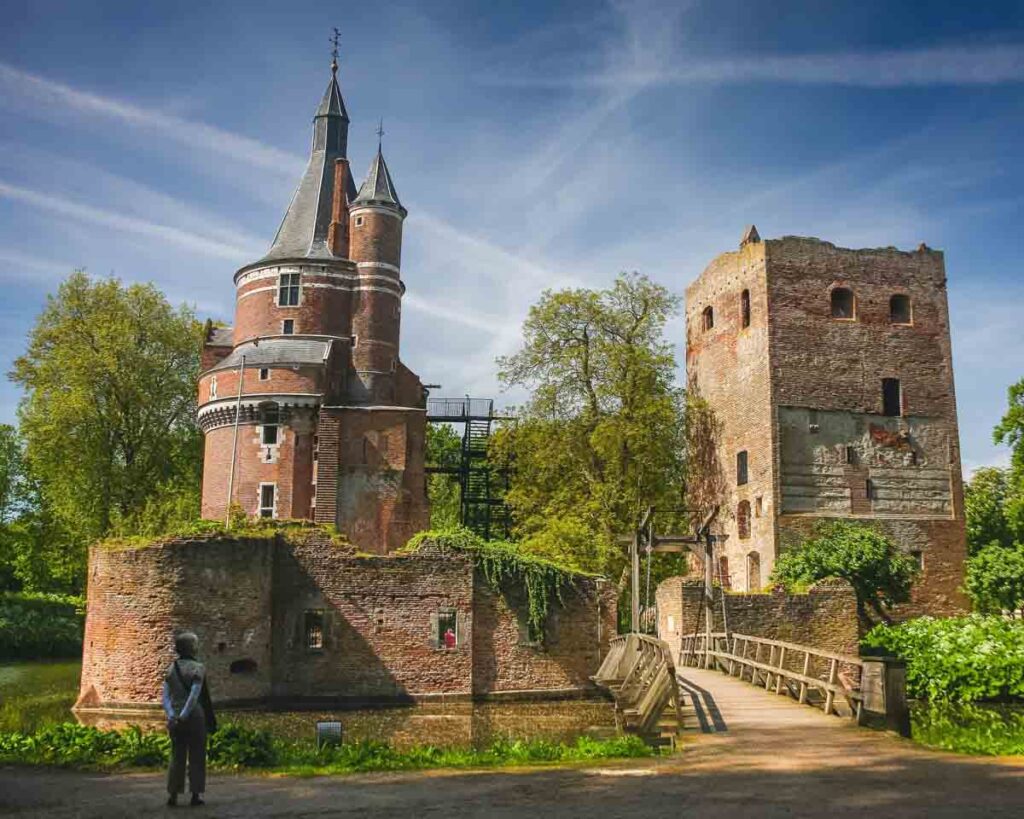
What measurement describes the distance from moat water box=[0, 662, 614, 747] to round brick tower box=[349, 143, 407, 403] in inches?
541

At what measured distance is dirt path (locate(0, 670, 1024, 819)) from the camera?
893 cm

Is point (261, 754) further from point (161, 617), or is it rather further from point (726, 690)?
point (161, 617)

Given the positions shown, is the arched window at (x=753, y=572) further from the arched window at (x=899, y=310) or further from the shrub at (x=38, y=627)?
the shrub at (x=38, y=627)

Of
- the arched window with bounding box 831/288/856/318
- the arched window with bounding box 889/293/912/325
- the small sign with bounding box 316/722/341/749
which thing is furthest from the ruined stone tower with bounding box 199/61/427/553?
the small sign with bounding box 316/722/341/749

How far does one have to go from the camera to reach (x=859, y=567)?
31062mm

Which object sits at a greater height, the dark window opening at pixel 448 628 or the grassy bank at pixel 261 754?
the dark window opening at pixel 448 628

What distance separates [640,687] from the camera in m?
16.3

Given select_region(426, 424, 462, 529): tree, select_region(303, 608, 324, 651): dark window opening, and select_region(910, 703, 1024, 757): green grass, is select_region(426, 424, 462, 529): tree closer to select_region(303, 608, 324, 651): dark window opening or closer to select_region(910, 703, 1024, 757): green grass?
select_region(303, 608, 324, 651): dark window opening

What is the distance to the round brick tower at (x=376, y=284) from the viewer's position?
36.2 m

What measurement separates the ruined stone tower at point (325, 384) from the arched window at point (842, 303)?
1409 centimetres

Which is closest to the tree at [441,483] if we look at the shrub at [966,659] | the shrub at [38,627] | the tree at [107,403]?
the tree at [107,403]

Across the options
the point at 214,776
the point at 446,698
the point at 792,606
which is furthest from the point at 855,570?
the point at 214,776

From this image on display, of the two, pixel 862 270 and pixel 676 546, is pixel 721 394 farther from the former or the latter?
pixel 676 546

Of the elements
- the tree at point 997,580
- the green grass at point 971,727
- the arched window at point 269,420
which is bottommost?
the green grass at point 971,727
